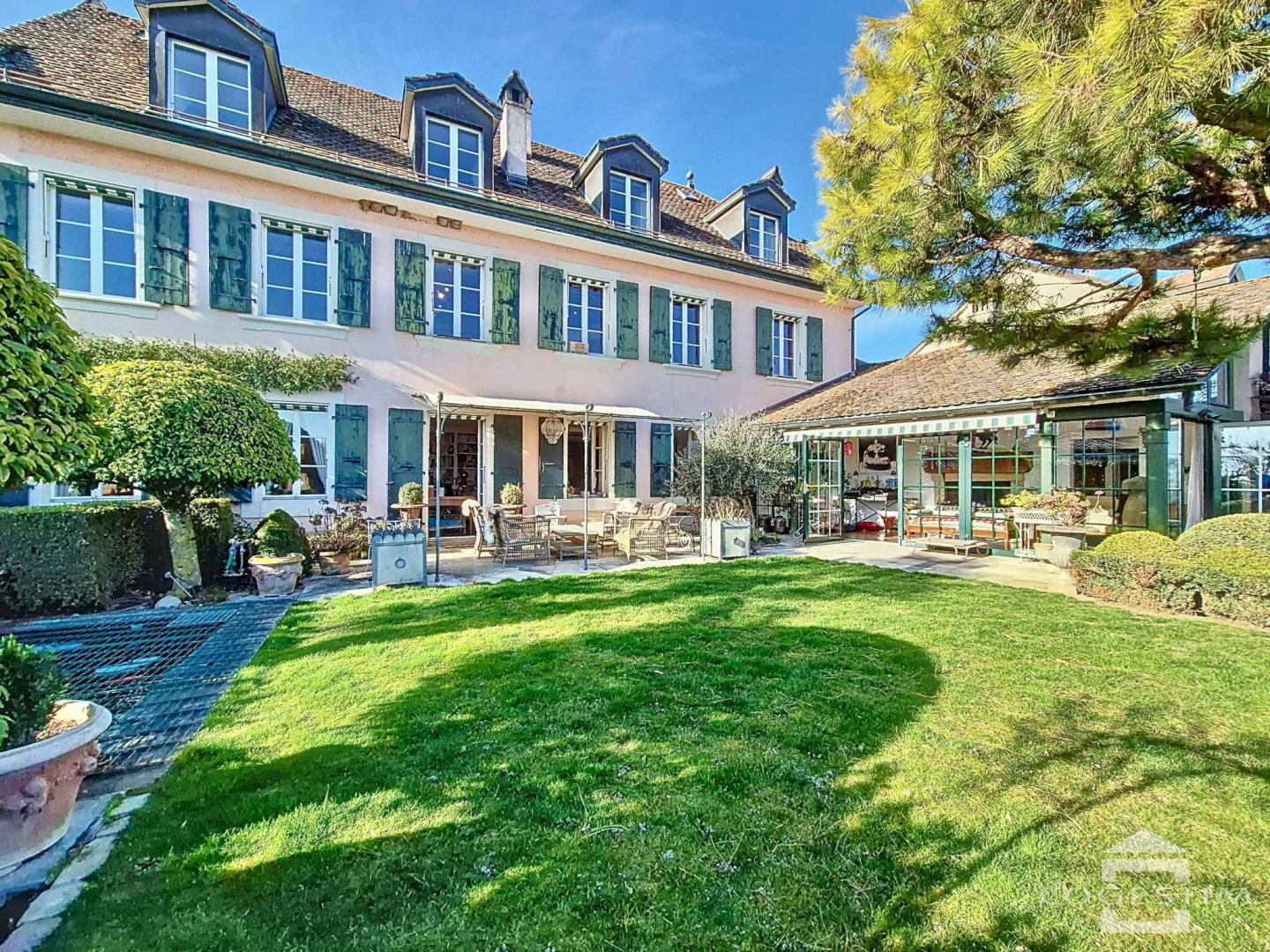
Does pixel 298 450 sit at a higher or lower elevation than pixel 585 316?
lower

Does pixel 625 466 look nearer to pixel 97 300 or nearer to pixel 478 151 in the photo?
pixel 478 151

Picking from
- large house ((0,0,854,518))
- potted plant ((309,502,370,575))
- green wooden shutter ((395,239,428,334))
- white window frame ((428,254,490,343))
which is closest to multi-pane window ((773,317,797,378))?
large house ((0,0,854,518))

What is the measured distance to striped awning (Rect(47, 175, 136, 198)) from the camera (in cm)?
1132

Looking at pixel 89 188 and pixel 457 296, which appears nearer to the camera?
pixel 89 188

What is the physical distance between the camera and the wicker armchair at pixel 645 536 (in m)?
13.1

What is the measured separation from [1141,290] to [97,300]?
56.4 feet

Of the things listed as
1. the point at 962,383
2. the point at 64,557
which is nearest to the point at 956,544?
the point at 962,383

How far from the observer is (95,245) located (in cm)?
1173

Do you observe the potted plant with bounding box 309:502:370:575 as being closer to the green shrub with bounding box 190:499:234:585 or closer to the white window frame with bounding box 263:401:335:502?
the white window frame with bounding box 263:401:335:502

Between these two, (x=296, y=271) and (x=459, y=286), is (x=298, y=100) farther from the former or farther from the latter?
(x=459, y=286)

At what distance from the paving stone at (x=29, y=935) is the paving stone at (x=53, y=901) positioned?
39 millimetres

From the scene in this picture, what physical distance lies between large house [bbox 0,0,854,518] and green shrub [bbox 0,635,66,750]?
7.16 m

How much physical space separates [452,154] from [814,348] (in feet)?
45.0

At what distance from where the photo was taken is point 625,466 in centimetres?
1773
